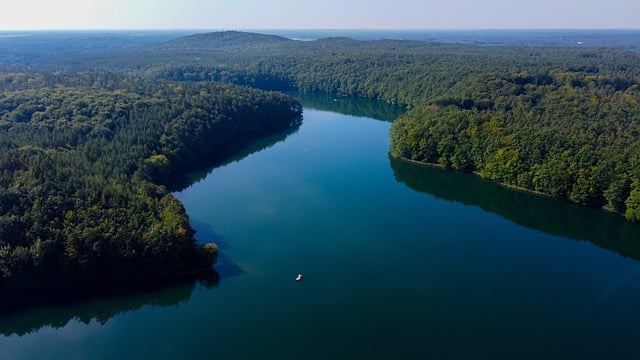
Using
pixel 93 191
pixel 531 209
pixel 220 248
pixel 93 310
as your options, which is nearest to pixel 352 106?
pixel 531 209

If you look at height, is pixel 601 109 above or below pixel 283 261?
above

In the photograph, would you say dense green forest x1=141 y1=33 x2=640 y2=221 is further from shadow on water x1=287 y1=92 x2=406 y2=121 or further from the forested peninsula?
shadow on water x1=287 y1=92 x2=406 y2=121

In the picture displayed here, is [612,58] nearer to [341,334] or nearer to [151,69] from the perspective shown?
[151,69]

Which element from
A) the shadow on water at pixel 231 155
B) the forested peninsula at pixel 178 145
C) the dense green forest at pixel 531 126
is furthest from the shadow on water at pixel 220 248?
the dense green forest at pixel 531 126

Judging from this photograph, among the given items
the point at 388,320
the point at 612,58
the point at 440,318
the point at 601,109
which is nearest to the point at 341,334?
the point at 388,320

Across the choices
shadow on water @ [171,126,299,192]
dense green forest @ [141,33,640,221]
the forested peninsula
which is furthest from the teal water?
shadow on water @ [171,126,299,192]

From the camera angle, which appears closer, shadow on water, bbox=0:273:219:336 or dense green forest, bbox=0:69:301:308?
shadow on water, bbox=0:273:219:336
